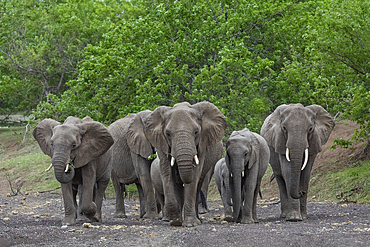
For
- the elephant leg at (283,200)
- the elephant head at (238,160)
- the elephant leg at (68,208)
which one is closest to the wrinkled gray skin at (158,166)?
the elephant head at (238,160)

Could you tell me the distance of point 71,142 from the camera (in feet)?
35.2

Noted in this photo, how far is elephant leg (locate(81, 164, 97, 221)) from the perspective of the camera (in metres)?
11.0

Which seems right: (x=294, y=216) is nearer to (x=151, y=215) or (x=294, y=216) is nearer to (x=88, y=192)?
(x=151, y=215)

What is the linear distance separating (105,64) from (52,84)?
16964 mm

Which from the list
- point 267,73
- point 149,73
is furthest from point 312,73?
point 149,73

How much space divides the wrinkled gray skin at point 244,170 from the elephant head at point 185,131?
2.59 ft

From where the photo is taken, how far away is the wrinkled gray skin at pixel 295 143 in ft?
36.7

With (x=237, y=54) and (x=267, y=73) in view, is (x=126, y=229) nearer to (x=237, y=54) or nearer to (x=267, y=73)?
(x=237, y=54)

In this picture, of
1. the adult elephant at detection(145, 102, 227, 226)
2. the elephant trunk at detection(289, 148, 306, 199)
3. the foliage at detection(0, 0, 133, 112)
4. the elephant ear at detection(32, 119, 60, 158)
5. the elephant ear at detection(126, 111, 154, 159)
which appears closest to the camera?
the adult elephant at detection(145, 102, 227, 226)

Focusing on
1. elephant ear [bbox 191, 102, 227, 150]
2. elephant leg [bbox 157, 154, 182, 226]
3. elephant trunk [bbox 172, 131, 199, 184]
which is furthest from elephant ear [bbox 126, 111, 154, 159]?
elephant trunk [bbox 172, 131, 199, 184]

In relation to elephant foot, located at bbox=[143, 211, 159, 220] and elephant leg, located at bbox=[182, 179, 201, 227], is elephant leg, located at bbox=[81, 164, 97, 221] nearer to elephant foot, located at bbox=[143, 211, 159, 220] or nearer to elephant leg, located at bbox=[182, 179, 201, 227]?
elephant foot, located at bbox=[143, 211, 159, 220]

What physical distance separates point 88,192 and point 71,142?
117cm

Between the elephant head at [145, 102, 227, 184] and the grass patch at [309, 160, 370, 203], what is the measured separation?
659 cm

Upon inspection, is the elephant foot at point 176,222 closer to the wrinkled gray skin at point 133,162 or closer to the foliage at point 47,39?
the wrinkled gray skin at point 133,162
